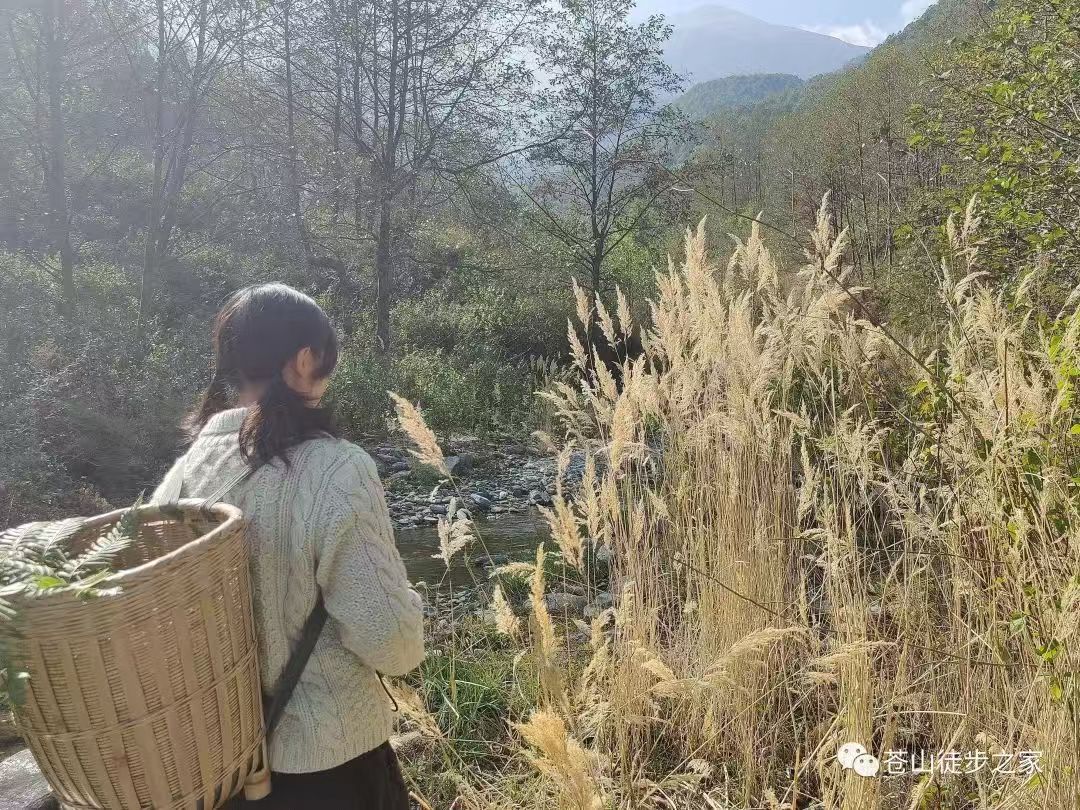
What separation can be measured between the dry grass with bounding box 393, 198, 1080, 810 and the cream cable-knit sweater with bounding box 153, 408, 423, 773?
0.31 m

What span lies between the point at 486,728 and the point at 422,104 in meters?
10.0

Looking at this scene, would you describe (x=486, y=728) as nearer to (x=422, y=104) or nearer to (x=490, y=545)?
(x=490, y=545)

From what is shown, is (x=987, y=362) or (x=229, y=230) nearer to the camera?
(x=987, y=362)

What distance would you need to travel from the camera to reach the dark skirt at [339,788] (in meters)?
1.47

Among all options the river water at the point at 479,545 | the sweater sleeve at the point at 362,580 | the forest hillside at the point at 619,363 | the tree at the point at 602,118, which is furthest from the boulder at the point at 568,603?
the tree at the point at 602,118

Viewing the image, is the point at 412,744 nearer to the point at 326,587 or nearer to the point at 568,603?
the point at 568,603

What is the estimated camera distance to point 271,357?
148cm

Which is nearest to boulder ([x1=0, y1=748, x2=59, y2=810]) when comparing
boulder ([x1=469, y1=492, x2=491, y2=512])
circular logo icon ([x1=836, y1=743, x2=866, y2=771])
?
circular logo icon ([x1=836, y1=743, x2=866, y2=771])

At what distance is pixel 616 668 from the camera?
237cm

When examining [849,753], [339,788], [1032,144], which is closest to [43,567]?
[339,788]

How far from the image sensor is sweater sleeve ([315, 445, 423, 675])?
1365 mm

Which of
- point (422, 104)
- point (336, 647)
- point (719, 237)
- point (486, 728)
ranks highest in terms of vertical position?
point (422, 104)

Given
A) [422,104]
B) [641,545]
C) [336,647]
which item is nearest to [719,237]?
[422,104]

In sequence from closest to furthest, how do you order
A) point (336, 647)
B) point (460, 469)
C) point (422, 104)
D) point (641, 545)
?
point (336, 647) < point (641, 545) < point (460, 469) < point (422, 104)
